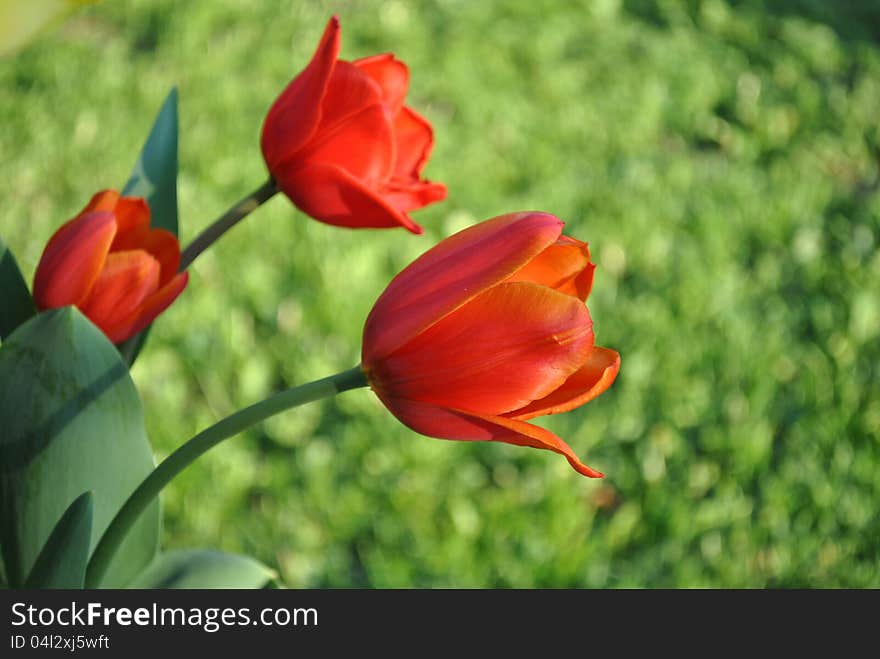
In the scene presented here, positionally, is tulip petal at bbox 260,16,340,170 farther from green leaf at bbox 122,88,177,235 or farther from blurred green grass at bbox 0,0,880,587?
blurred green grass at bbox 0,0,880,587

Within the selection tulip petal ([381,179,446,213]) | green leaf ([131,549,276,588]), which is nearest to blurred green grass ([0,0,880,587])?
green leaf ([131,549,276,588])

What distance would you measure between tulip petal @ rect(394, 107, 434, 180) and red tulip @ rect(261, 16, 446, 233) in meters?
0.06

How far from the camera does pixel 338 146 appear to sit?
721mm

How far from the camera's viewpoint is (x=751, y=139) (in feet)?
10.1

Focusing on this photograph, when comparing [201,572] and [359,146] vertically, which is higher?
[359,146]

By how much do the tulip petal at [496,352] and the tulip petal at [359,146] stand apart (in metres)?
0.18

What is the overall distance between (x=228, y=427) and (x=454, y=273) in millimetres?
135

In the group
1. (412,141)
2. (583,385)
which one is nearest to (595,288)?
(412,141)

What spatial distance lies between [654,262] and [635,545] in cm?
84

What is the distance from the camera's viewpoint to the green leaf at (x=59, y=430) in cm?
63

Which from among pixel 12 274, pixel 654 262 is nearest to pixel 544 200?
pixel 654 262

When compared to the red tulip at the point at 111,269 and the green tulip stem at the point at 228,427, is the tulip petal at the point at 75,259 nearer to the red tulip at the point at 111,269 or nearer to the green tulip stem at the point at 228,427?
the red tulip at the point at 111,269

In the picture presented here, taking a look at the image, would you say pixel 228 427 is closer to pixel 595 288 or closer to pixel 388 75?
pixel 388 75

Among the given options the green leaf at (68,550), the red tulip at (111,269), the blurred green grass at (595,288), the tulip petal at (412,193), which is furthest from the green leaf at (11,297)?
the blurred green grass at (595,288)
